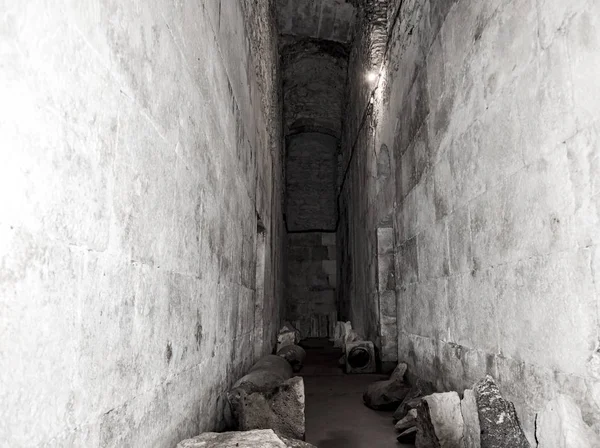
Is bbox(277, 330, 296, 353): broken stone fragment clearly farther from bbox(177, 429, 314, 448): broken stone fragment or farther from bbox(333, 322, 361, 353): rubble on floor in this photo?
bbox(177, 429, 314, 448): broken stone fragment

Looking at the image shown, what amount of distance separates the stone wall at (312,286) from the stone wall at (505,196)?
9141 millimetres

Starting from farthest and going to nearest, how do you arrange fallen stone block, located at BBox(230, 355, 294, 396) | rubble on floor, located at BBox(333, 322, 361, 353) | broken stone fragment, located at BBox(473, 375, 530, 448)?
rubble on floor, located at BBox(333, 322, 361, 353) → fallen stone block, located at BBox(230, 355, 294, 396) → broken stone fragment, located at BBox(473, 375, 530, 448)

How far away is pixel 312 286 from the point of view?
14.6 meters

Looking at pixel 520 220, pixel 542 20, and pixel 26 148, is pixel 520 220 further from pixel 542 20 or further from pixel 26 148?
pixel 26 148

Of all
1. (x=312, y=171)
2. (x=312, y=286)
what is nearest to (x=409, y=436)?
(x=312, y=286)

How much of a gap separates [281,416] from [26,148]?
2.54 metres

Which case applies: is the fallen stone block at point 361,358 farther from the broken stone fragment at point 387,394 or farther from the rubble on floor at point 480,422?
the rubble on floor at point 480,422

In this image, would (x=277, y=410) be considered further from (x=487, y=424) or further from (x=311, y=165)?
(x=311, y=165)

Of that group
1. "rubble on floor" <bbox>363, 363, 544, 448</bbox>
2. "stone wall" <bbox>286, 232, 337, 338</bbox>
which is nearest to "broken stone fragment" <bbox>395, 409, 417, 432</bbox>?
"rubble on floor" <bbox>363, 363, 544, 448</bbox>

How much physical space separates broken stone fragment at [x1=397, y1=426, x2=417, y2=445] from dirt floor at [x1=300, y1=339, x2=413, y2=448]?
0.07 metres

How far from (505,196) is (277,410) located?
1.99 meters

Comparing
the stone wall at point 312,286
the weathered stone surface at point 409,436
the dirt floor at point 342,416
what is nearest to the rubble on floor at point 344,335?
the dirt floor at point 342,416

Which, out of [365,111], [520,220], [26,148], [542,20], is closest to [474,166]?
[520,220]

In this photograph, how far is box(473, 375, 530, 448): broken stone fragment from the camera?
7.53 feet
